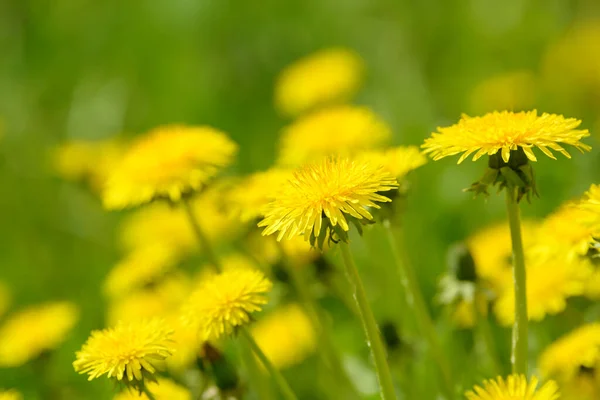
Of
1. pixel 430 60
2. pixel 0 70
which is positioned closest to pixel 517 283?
pixel 430 60

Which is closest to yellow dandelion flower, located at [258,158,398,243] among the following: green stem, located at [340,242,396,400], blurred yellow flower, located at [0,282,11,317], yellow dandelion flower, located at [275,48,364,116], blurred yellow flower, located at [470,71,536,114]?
green stem, located at [340,242,396,400]

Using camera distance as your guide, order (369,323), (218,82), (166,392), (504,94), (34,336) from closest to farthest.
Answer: (369,323) < (166,392) < (34,336) < (504,94) < (218,82)

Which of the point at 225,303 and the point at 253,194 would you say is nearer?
the point at 225,303

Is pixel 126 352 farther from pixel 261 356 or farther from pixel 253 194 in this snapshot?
pixel 253 194

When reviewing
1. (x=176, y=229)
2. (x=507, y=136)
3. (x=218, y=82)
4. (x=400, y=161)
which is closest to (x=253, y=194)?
(x=400, y=161)

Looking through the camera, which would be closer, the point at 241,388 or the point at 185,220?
the point at 241,388

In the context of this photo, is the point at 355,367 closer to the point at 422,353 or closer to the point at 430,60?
the point at 422,353

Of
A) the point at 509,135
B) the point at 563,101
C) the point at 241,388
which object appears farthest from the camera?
the point at 563,101
